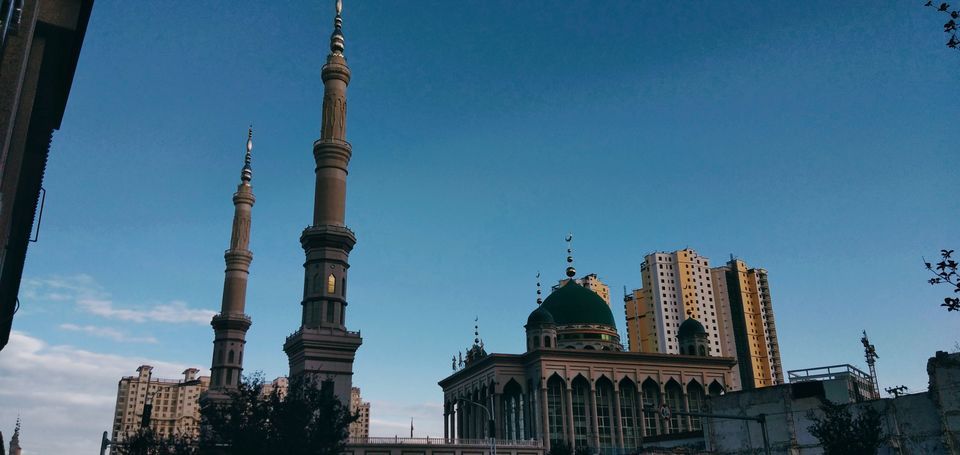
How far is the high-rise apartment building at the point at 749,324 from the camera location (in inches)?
5837

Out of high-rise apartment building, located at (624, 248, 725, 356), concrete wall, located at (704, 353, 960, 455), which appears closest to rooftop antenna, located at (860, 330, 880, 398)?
concrete wall, located at (704, 353, 960, 455)

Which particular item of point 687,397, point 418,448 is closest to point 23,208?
point 418,448

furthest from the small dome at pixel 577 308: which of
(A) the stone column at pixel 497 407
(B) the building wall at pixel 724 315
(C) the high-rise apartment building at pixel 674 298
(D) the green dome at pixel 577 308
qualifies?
(B) the building wall at pixel 724 315

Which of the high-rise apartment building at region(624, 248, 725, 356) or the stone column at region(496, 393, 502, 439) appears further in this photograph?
the high-rise apartment building at region(624, 248, 725, 356)

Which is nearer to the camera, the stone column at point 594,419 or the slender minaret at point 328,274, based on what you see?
the slender minaret at point 328,274

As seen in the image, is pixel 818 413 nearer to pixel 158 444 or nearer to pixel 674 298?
pixel 158 444

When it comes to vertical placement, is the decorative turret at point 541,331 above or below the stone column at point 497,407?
above

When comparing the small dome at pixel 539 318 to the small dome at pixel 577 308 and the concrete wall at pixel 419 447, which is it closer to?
the small dome at pixel 577 308

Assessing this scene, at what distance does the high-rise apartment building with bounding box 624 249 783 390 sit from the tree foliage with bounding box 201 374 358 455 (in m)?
122

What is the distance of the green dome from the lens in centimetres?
7594

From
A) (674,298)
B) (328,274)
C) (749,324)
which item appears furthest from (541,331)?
(749,324)

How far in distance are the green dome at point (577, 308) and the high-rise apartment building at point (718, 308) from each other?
7445 centimetres

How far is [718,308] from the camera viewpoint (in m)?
150

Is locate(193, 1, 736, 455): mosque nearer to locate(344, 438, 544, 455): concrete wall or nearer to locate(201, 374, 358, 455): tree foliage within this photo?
locate(344, 438, 544, 455): concrete wall
